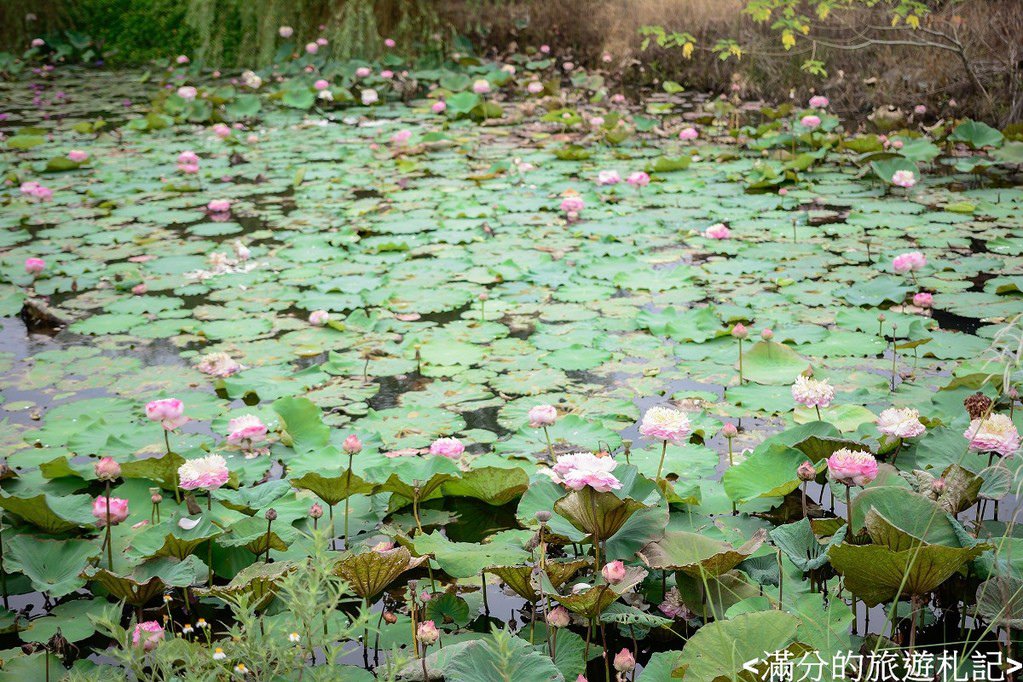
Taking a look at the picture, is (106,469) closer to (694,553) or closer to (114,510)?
(114,510)

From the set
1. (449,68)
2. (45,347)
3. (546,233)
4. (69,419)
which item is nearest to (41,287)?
(45,347)

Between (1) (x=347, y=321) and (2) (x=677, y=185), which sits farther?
(2) (x=677, y=185)

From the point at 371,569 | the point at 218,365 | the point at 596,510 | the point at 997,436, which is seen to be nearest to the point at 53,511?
the point at 371,569

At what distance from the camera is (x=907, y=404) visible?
231 cm

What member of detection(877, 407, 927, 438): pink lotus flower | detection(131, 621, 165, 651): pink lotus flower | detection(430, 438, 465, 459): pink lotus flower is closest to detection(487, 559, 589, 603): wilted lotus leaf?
detection(430, 438, 465, 459): pink lotus flower

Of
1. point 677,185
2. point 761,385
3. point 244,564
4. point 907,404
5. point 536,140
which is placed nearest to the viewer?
point 244,564

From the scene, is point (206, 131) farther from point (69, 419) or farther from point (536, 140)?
point (69, 419)

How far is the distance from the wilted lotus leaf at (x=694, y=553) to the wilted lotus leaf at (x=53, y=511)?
Answer: 3.68 ft

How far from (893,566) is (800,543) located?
203mm

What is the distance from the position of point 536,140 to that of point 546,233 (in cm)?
217

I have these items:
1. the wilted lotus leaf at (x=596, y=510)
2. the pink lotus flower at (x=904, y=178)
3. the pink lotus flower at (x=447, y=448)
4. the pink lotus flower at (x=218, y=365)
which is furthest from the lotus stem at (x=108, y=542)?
the pink lotus flower at (x=904, y=178)

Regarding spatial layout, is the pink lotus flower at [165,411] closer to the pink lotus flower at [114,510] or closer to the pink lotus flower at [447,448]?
the pink lotus flower at [114,510]

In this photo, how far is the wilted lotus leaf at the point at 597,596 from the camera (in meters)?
1.43

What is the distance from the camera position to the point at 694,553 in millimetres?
1545
